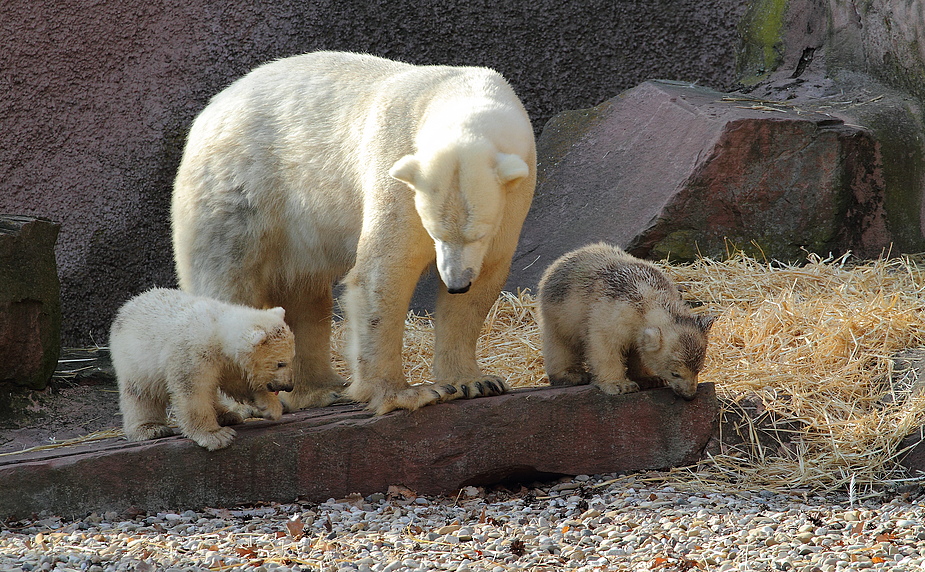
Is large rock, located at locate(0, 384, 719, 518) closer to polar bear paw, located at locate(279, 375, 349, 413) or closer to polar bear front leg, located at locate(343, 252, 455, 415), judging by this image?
polar bear front leg, located at locate(343, 252, 455, 415)

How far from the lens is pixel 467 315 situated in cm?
425

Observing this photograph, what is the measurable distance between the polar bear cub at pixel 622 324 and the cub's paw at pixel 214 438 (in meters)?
1.63

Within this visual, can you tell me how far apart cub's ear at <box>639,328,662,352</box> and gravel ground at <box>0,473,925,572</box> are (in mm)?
615

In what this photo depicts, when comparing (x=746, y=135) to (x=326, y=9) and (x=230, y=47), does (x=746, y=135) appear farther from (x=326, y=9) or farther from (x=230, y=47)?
(x=230, y=47)

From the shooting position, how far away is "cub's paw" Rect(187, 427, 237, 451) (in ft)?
12.2

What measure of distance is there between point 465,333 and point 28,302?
8.95ft

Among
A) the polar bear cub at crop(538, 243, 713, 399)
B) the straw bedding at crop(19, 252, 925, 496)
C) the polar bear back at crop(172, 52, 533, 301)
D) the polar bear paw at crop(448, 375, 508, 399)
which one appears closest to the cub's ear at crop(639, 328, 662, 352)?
the polar bear cub at crop(538, 243, 713, 399)

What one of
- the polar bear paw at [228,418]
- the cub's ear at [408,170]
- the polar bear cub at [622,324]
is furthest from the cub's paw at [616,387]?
the polar bear paw at [228,418]

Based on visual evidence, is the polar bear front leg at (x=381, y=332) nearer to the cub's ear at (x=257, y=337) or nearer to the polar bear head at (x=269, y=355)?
the polar bear head at (x=269, y=355)

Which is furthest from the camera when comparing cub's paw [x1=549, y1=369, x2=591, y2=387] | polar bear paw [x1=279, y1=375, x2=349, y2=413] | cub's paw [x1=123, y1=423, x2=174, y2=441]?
polar bear paw [x1=279, y1=375, x2=349, y2=413]

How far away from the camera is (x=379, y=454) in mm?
3963

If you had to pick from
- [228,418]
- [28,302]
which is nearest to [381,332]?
[228,418]

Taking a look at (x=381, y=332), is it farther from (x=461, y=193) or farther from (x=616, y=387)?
Answer: (x=616, y=387)

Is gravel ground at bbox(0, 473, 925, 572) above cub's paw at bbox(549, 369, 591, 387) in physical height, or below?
below
